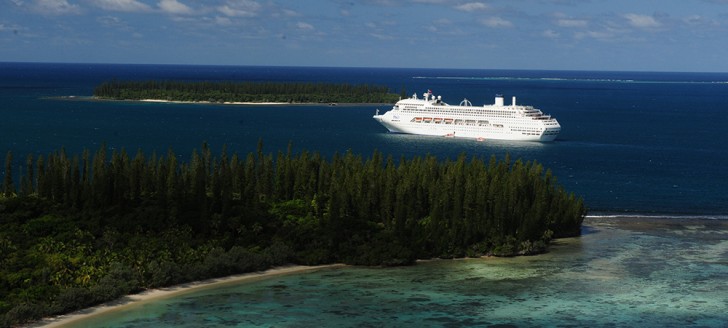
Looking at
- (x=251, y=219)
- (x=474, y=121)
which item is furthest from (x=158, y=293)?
(x=474, y=121)

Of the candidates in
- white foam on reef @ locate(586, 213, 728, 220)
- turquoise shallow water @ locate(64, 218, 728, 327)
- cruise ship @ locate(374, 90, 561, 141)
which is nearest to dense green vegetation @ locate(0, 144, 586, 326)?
turquoise shallow water @ locate(64, 218, 728, 327)

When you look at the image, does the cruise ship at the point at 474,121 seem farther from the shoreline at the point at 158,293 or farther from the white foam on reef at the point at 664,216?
the shoreline at the point at 158,293

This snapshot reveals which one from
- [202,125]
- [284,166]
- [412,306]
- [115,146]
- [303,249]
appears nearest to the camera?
[412,306]

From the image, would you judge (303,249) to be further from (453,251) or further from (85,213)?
(85,213)

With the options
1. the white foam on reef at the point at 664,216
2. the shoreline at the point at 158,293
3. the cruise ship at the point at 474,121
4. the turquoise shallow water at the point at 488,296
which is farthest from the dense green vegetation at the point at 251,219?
the cruise ship at the point at 474,121

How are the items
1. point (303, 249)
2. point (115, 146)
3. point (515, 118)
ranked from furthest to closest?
point (515, 118) → point (115, 146) → point (303, 249)

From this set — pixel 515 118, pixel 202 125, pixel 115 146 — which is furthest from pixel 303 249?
pixel 202 125
